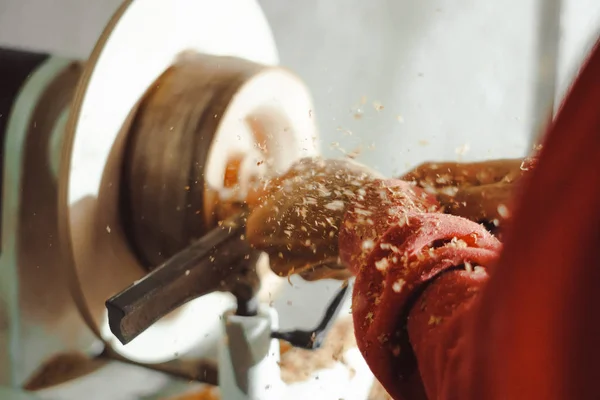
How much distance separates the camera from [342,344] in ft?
2.30

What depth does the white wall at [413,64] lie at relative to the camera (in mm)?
708

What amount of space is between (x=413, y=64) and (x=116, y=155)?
52cm

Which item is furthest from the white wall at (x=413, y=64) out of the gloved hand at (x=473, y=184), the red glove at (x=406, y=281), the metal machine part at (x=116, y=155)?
the red glove at (x=406, y=281)

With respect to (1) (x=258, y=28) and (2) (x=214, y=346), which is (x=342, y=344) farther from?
(1) (x=258, y=28)

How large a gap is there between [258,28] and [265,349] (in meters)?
0.35

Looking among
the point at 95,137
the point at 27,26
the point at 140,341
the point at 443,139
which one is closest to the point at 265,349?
the point at 140,341

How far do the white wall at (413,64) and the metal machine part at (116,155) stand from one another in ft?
0.30

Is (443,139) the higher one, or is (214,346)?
(443,139)

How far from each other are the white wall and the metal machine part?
0.30 ft

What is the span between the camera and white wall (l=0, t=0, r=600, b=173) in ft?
2.32

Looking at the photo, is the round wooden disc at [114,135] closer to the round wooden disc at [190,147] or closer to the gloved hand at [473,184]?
the round wooden disc at [190,147]

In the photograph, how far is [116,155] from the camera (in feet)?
1.57

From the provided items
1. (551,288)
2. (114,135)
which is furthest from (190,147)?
(551,288)

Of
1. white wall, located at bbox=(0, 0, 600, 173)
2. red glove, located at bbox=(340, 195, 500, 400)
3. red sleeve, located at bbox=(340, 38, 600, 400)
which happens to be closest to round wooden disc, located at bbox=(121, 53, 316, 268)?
white wall, located at bbox=(0, 0, 600, 173)
